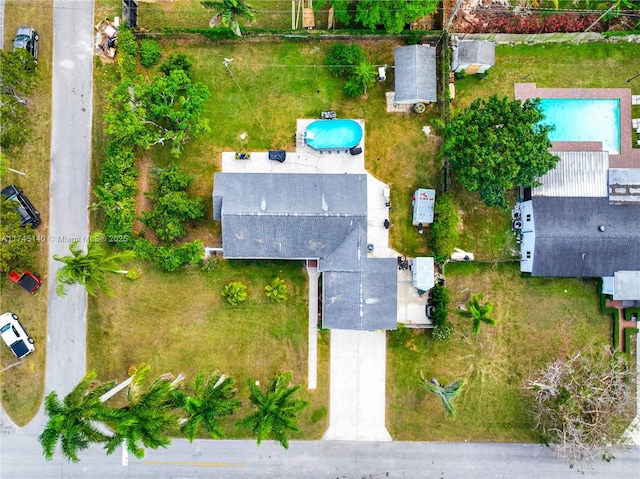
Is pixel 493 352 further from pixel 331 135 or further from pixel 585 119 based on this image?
pixel 331 135

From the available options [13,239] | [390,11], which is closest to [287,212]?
[390,11]

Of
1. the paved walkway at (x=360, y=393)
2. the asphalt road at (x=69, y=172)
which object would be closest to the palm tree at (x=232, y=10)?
the asphalt road at (x=69, y=172)

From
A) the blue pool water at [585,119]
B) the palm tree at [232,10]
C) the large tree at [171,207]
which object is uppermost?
the palm tree at [232,10]

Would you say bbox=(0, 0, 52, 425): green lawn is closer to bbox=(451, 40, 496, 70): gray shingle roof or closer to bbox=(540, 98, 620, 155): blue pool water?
bbox=(451, 40, 496, 70): gray shingle roof

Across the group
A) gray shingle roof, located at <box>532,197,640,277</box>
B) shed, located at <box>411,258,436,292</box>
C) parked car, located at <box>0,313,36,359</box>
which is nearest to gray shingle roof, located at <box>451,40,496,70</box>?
gray shingle roof, located at <box>532,197,640,277</box>

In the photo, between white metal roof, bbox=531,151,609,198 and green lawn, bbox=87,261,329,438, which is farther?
green lawn, bbox=87,261,329,438

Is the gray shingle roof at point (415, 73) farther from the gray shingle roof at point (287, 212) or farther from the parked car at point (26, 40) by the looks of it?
the parked car at point (26, 40)
